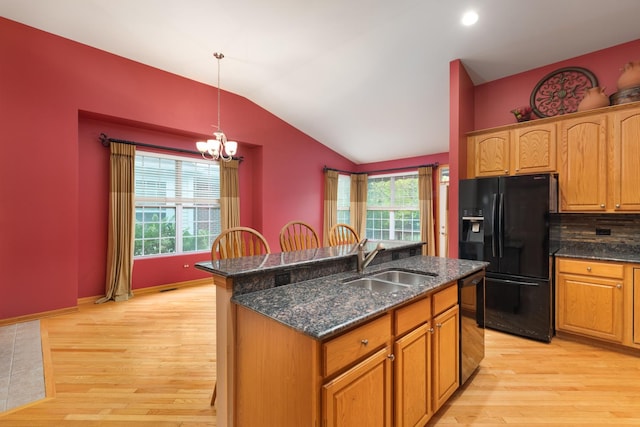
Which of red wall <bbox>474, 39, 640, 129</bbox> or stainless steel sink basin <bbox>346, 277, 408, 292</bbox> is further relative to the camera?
red wall <bbox>474, 39, 640, 129</bbox>

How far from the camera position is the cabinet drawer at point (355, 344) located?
42.8 inches

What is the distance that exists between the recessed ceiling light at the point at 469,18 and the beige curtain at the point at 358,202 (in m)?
4.14

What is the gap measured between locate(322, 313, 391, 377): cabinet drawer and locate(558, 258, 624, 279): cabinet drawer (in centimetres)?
249

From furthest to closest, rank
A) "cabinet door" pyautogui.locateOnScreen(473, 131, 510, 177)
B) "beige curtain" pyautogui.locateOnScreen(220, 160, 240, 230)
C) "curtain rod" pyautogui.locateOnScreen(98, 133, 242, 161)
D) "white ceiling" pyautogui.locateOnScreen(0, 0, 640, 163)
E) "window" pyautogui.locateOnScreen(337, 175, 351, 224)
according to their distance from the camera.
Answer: "window" pyautogui.locateOnScreen(337, 175, 351, 224)
"beige curtain" pyautogui.locateOnScreen(220, 160, 240, 230)
"curtain rod" pyautogui.locateOnScreen(98, 133, 242, 161)
"cabinet door" pyautogui.locateOnScreen(473, 131, 510, 177)
"white ceiling" pyautogui.locateOnScreen(0, 0, 640, 163)

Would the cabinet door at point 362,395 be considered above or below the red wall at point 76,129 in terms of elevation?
below

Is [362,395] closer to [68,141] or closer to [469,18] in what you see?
[469,18]

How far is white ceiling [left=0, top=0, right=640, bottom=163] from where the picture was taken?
2.79m

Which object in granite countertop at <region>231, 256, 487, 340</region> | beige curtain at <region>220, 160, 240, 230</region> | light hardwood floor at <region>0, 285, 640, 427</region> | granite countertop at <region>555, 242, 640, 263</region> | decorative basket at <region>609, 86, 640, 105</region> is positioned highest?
decorative basket at <region>609, 86, 640, 105</region>

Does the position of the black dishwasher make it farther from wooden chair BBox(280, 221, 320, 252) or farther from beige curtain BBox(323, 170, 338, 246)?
beige curtain BBox(323, 170, 338, 246)

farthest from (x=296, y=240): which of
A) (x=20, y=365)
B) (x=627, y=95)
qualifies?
(x=627, y=95)

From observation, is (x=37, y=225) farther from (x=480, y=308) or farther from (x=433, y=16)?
(x=433, y=16)

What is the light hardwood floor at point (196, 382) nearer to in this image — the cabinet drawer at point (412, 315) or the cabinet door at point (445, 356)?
the cabinet door at point (445, 356)

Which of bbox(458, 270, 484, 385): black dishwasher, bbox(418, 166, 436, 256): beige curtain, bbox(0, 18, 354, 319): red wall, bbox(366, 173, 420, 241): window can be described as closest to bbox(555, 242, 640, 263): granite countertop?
bbox(458, 270, 484, 385): black dishwasher

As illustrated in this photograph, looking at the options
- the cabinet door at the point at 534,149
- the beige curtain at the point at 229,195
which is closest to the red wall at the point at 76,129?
the cabinet door at the point at 534,149
